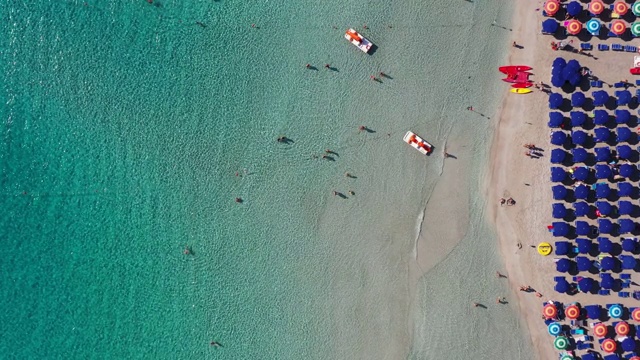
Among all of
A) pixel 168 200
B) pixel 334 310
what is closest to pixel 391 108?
pixel 334 310

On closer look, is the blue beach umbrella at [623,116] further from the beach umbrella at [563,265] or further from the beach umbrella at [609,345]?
the beach umbrella at [609,345]

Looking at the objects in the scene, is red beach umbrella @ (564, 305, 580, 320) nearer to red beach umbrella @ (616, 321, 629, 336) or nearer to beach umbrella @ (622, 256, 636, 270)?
red beach umbrella @ (616, 321, 629, 336)

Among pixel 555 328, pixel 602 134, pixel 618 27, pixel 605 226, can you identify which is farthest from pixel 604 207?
pixel 618 27

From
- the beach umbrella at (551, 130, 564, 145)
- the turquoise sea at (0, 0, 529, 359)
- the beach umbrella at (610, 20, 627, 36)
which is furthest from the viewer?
the turquoise sea at (0, 0, 529, 359)

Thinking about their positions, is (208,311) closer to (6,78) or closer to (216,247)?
(216,247)

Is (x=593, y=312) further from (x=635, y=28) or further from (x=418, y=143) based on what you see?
(x=635, y=28)

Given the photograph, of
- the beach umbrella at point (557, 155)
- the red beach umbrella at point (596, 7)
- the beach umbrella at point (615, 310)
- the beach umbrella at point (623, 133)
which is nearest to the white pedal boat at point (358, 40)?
the beach umbrella at point (557, 155)

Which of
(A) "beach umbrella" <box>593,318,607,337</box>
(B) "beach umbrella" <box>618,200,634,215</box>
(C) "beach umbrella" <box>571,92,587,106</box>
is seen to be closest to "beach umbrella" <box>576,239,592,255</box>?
(B) "beach umbrella" <box>618,200,634,215</box>
